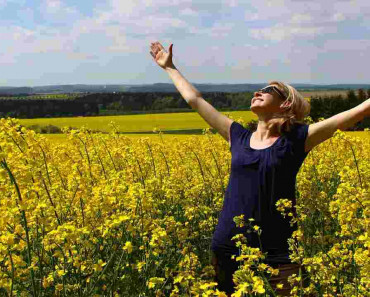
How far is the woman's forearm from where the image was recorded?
3.56 m

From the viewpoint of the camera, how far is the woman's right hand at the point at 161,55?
12.6 ft

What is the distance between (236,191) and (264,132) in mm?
445

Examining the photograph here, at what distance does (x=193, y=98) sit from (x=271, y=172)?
2.88 ft

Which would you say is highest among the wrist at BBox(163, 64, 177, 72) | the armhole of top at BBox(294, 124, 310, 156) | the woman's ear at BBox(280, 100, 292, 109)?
the wrist at BBox(163, 64, 177, 72)

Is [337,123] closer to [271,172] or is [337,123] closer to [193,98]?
[271,172]

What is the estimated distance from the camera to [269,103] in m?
3.14

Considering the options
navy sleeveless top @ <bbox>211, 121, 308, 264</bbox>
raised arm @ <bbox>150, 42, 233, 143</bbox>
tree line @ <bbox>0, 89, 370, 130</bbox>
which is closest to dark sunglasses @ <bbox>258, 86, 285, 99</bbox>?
navy sleeveless top @ <bbox>211, 121, 308, 264</bbox>

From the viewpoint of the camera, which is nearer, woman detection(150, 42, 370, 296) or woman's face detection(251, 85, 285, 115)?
woman detection(150, 42, 370, 296)

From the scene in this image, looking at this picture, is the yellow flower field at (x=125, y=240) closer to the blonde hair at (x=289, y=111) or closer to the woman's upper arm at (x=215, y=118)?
the blonde hair at (x=289, y=111)

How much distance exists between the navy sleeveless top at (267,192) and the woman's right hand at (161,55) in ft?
3.80

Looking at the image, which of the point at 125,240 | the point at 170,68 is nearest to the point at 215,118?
the point at 170,68

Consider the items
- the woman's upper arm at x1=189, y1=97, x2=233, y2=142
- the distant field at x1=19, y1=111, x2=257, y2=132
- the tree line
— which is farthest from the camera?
the tree line

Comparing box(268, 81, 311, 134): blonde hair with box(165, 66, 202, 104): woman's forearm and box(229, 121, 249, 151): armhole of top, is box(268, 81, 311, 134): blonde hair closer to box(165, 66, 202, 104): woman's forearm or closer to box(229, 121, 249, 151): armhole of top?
box(229, 121, 249, 151): armhole of top

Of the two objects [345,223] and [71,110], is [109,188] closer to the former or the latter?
[345,223]
